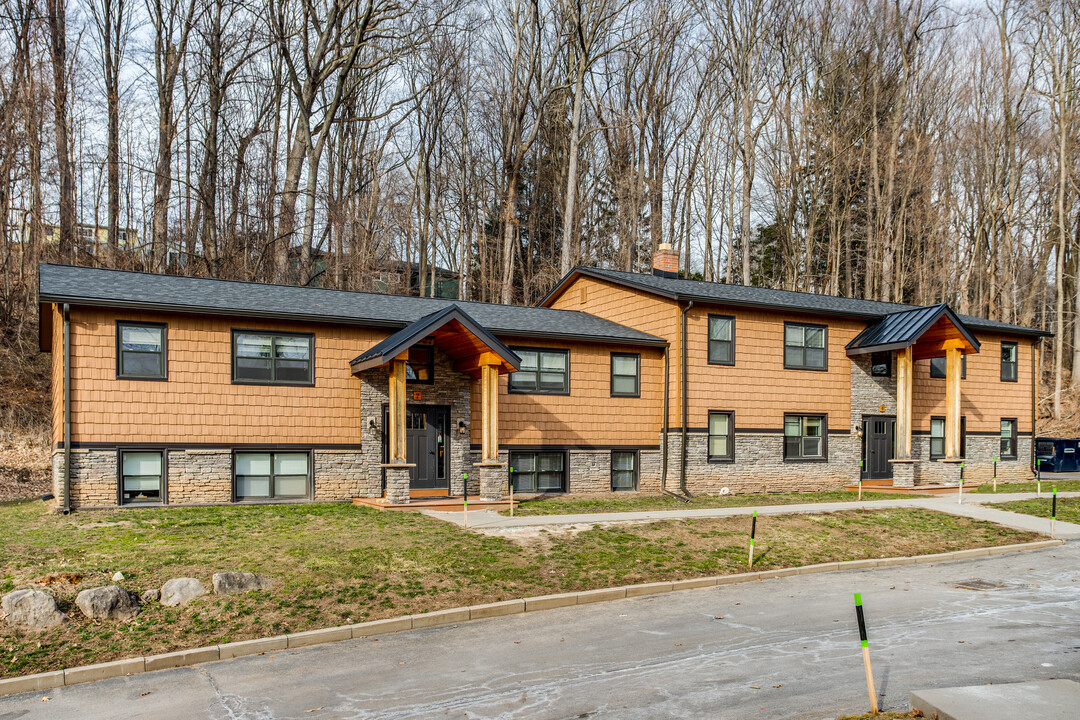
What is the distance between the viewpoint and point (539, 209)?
1838 inches

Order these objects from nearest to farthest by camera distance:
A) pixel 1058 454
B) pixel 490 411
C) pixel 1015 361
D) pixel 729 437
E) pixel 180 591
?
pixel 180 591 < pixel 490 411 < pixel 729 437 < pixel 1015 361 < pixel 1058 454

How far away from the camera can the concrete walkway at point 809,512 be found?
1705cm

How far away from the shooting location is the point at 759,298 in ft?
84.8

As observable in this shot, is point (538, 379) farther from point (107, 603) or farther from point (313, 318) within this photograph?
point (107, 603)

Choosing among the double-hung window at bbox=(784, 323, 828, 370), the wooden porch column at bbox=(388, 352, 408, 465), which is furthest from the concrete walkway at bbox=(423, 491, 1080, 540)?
the double-hung window at bbox=(784, 323, 828, 370)

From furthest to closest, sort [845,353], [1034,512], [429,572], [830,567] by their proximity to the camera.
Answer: [845,353] < [1034,512] < [830,567] < [429,572]

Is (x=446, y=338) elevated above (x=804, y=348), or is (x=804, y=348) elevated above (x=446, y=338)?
(x=446, y=338)

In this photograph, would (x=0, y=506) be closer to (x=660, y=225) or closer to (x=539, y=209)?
(x=539, y=209)

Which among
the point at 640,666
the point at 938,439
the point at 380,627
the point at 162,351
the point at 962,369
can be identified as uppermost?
the point at 162,351

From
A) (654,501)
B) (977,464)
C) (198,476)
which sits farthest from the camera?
Result: (977,464)

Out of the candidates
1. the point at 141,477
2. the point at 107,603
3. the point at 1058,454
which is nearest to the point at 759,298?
the point at 141,477

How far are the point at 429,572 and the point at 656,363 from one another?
13342 millimetres

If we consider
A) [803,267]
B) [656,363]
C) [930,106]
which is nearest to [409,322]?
[656,363]

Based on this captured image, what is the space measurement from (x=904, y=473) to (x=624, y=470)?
8802 millimetres
